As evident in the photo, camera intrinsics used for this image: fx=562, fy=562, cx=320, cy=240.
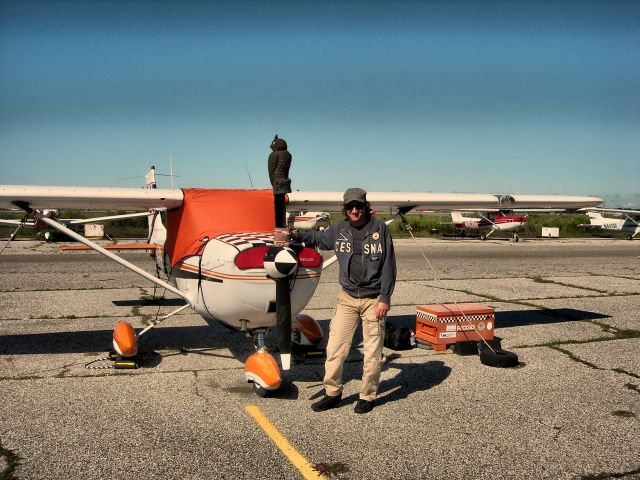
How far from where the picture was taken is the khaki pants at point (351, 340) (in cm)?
520

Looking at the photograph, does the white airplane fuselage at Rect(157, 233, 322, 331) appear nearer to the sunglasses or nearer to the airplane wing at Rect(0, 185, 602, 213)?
the sunglasses

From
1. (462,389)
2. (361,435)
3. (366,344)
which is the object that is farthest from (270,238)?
(462,389)

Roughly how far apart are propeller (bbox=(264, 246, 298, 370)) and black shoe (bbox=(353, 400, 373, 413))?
0.75 meters

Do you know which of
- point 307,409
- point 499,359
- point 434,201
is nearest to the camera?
point 307,409

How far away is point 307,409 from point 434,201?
4.19 meters

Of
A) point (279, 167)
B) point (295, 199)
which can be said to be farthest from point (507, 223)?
point (279, 167)

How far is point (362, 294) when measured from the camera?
526 centimetres

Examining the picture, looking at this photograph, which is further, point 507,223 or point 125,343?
point 507,223

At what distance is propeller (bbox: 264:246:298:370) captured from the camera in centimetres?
509

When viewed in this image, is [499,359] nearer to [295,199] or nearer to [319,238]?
[319,238]

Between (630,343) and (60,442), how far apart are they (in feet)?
24.9

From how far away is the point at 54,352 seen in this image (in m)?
7.46

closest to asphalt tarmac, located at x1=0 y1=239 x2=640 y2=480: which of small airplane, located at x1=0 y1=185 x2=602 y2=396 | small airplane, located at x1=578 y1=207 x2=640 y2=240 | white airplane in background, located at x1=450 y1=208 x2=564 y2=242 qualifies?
small airplane, located at x1=0 y1=185 x2=602 y2=396

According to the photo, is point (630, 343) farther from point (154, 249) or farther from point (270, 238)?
point (154, 249)
